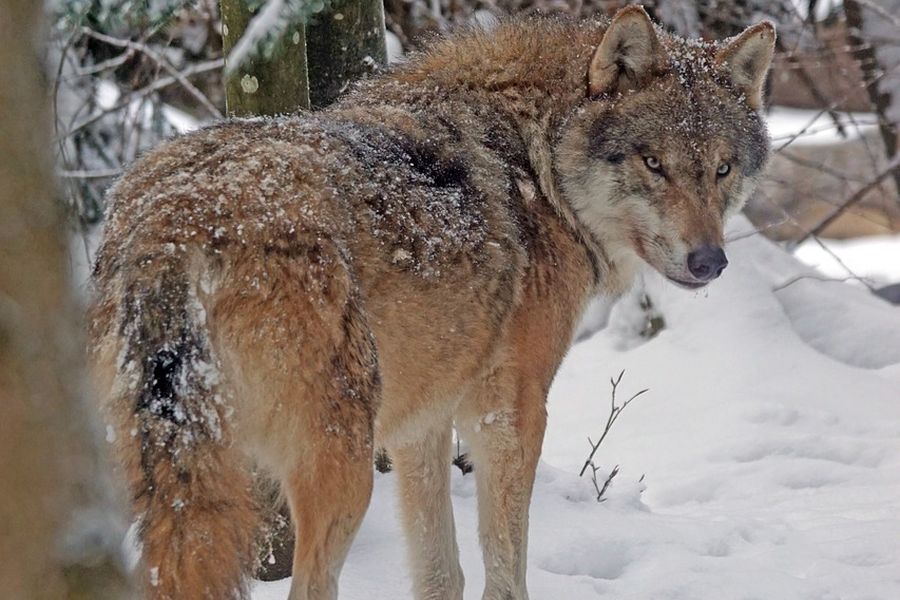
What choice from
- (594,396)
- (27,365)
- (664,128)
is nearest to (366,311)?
(664,128)

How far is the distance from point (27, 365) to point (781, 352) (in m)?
6.65

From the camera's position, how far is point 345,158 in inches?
137

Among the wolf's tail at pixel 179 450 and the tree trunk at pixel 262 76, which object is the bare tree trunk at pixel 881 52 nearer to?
the tree trunk at pixel 262 76

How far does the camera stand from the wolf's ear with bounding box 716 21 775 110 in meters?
4.50

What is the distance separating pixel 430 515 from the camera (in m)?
4.35

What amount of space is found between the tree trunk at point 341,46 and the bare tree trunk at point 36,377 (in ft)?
11.6

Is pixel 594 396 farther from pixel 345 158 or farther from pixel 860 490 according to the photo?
pixel 345 158

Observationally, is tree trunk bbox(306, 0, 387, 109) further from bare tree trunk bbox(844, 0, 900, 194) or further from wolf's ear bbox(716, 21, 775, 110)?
bare tree trunk bbox(844, 0, 900, 194)

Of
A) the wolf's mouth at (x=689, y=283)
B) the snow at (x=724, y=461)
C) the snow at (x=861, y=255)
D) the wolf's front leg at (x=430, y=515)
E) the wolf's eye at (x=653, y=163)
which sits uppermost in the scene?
the wolf's eye at (x=653, y=163)

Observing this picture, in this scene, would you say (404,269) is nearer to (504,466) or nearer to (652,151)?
(504,466)

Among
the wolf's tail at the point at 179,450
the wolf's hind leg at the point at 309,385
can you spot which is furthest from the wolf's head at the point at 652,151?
the wolf's tail at the point at 179,450

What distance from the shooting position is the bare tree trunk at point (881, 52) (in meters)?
9.29

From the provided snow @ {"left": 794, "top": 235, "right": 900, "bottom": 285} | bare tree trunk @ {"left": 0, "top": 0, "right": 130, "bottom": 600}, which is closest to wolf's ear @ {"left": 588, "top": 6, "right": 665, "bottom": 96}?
bare tree trunk @ {"left": 0, "top": 0, "right": 130, "bottom": 600}

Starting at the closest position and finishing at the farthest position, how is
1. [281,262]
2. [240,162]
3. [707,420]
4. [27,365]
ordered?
[27,365]
[281,262]
[240,162]
[707,420]
